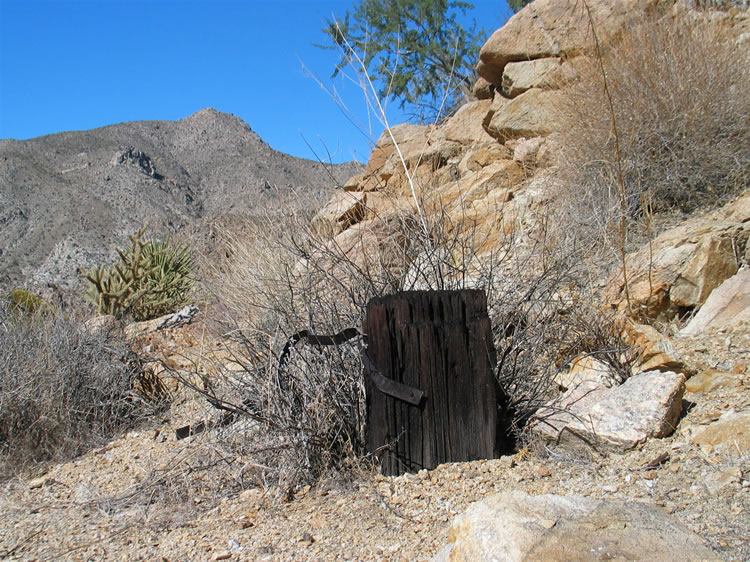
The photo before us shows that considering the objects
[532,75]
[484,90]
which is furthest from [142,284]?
[532,75]

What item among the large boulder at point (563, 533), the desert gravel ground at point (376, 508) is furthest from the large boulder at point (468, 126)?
the large boulder at point (563, 533)

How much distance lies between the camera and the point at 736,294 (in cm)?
430

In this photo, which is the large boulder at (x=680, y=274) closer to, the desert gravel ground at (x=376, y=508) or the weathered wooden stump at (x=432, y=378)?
the desert gravel ground at (x=376, y=508)

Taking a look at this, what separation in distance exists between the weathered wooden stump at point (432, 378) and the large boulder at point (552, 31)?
592cm

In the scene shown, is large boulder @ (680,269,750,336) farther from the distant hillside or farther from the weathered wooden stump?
the distant hillside

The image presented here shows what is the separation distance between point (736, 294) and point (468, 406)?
232cm

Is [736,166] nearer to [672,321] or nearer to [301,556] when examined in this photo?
[672,321]

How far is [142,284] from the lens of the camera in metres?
9.19

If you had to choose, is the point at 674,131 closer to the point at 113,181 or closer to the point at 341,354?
the point at 341,354

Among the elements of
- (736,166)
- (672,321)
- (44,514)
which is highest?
(736,166)

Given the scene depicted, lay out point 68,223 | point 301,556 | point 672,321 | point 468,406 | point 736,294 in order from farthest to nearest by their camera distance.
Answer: point 68,223, point 672,321, point 736,294, point 468,406, point 301,556

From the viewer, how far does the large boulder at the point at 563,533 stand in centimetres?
188

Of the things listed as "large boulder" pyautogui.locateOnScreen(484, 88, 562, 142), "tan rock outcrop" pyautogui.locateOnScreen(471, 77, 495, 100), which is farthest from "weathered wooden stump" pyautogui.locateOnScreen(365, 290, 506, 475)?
"tan rock outcrop" pyautogui.locateOnScreen(471, 77, 495, 100)

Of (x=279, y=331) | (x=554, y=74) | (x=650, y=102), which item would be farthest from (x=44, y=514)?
(x=554, y=74)
